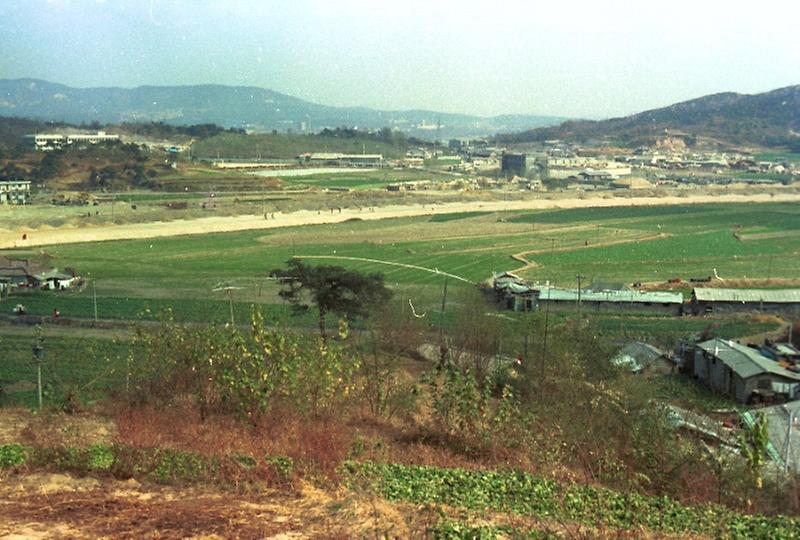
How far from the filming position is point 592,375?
6734 mm

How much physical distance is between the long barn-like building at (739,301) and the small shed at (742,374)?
2.95 m

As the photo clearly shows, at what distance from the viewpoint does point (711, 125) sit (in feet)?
166

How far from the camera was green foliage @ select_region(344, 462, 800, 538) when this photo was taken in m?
2.97

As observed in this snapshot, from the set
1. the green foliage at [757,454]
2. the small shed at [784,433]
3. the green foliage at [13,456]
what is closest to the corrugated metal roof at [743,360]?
the small shed at [784,433]

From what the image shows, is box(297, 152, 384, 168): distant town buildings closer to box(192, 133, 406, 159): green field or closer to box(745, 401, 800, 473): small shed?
box(192, 133, 406, 159): green field

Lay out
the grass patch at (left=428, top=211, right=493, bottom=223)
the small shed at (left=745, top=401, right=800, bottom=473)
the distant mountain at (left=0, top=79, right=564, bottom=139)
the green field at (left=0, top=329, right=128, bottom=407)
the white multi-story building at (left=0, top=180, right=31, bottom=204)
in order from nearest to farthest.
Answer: the small shed at (left=745, top=401, right=800, bottom=473) < the green field at (left=0, top=329, right=128, bottom=407) < the grass patch at (left=428, top=211, right=493, bottom=223) < the white multi-story building at (left=0, top=180, right=31, bottom=204) < the distant mountain at (left=0, top=79, right=564, bottom=139)

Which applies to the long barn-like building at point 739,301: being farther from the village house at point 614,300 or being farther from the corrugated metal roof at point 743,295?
the village house at point 614,300

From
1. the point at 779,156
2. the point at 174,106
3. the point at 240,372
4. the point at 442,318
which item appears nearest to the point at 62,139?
the point at 174,106

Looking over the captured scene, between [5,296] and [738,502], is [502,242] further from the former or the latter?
[738,502]

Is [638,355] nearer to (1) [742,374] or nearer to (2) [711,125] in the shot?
(1) [742,374]

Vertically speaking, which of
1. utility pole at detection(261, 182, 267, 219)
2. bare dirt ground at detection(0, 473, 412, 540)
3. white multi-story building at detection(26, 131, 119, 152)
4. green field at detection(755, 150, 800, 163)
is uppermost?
white multi-story building at detection(26, 131, 119, 152)

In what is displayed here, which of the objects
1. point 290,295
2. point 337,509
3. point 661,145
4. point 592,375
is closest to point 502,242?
point 290,295

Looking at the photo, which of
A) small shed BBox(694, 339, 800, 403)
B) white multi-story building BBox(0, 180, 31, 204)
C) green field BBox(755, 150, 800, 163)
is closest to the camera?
small shed BBox(694, 339, 800, 403)

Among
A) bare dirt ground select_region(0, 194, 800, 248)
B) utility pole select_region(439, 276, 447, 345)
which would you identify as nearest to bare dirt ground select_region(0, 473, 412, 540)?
utility pole select_region(439, 276, 447, 345)
